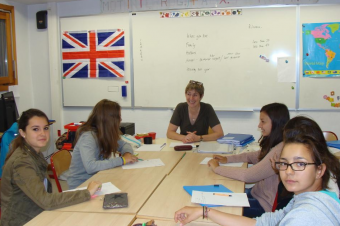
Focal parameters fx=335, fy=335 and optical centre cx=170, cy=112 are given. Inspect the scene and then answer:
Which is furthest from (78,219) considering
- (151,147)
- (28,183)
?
(151,147)

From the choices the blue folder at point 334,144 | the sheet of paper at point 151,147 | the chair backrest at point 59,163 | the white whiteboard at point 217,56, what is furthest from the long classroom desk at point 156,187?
the white whiteboard at point 217,56

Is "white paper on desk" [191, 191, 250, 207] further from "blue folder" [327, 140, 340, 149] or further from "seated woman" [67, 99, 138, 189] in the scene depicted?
"blue folder" [327, 140, 340, 149]

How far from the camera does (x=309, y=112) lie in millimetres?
4445

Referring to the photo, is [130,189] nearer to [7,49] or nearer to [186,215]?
[186,215]

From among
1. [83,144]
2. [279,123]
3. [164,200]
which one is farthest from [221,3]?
Answer: [164,200]

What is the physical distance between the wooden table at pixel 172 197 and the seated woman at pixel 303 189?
0.47 feet

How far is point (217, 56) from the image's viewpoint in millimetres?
4598

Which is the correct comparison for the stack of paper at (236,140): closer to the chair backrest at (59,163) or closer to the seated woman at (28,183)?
the chair backrest at (59,163)

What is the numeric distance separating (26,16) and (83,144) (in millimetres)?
3637

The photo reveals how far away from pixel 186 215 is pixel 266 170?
0.85 meters

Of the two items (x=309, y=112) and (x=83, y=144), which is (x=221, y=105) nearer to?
(x=309, y=112)

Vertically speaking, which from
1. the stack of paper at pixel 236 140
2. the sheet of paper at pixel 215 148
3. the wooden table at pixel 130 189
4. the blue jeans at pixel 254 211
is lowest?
the blue jeans at pixel 254 211

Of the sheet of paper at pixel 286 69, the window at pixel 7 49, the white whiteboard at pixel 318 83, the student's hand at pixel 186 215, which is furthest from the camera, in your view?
the window at pixel 7 49

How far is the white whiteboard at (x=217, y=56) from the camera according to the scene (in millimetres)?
4434
